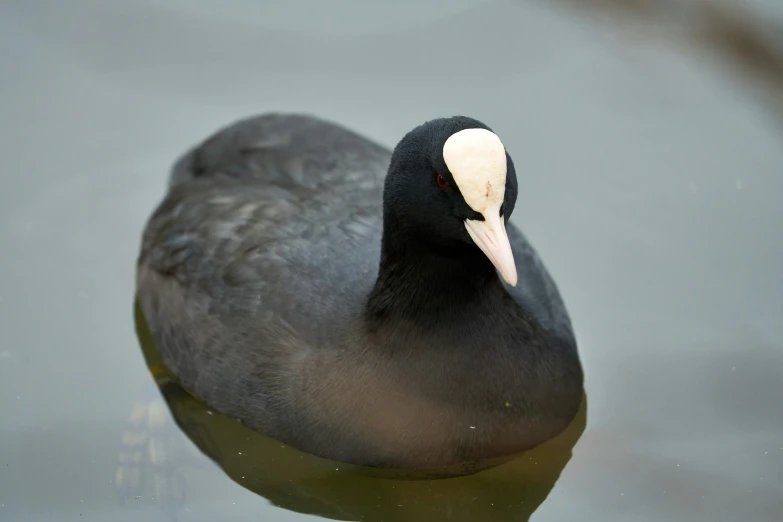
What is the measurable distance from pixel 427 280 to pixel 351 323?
40 centimetres

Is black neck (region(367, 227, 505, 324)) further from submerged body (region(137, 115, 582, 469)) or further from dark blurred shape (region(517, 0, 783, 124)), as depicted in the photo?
dark blurred shape (region(517, 0, 783, 124))

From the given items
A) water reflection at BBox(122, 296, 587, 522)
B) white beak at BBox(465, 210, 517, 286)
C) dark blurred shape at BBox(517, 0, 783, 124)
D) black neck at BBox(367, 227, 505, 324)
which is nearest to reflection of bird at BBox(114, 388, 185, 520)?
water reflection at BBox(122, 296, 587, 522)

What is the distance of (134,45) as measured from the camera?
6.84m

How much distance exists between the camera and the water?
478 centimetres

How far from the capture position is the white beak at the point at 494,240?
3.93 meters

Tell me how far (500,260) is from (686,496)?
142cm

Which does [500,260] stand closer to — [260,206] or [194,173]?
[260,206]

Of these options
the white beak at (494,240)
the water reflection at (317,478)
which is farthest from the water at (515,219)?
the white beak at (494,240)

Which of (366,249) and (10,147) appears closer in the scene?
(366,249)

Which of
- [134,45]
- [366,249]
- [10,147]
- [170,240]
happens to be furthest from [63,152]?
[366,249]

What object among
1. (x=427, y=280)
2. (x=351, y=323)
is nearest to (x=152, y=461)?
(x=351, y=323)

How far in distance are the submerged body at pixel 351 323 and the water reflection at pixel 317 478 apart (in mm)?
120

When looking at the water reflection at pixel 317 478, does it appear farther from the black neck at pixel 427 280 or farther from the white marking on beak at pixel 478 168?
the white marking on beak at pixel 478 168

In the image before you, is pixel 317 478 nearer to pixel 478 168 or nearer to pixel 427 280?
pixel 427 280
